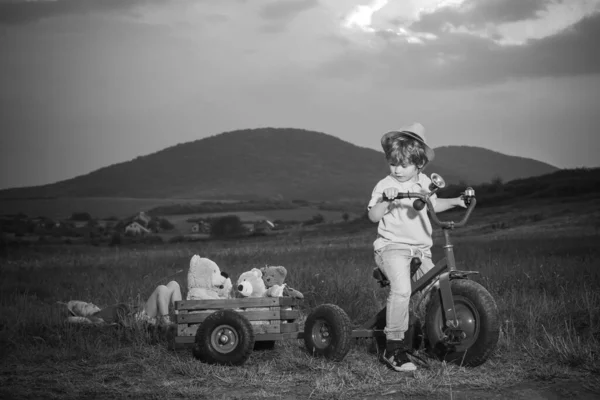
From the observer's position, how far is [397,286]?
558 centimetres

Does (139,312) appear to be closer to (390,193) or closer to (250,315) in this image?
(250,315)

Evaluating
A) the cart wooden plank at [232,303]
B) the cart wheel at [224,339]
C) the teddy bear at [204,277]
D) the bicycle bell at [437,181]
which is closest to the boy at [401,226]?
the bicycle bell at [437,181]

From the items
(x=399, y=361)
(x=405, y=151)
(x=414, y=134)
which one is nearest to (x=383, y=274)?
(x=399, y=361)

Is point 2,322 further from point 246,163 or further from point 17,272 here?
point 246,163

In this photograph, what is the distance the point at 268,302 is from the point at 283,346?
102cm

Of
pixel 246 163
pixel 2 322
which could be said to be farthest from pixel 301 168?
pixel 2 322

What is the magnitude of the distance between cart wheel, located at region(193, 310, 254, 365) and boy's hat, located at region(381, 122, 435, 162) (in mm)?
2050

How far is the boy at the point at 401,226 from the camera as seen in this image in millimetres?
5598

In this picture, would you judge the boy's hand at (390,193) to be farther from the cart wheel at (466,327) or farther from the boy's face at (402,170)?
the cart wheel at (466,327)

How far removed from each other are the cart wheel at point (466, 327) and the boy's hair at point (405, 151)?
1084 mm

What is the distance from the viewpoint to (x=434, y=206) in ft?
19.1

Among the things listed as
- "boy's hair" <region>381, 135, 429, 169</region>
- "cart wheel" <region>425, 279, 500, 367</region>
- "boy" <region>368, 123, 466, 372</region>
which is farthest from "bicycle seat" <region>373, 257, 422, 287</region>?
"boy's hair" <region>381, 135, 429, 169</region>

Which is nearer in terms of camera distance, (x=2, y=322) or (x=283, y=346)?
(x=283, y=346)

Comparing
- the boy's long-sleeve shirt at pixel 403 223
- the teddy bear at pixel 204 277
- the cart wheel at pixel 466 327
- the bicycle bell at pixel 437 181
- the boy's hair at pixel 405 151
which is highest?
the boy's hair at pixel 405 151
